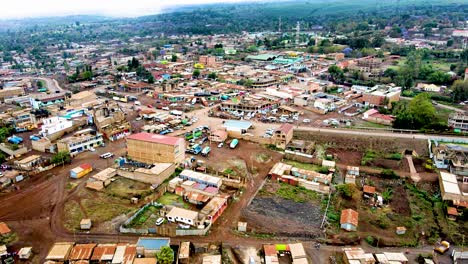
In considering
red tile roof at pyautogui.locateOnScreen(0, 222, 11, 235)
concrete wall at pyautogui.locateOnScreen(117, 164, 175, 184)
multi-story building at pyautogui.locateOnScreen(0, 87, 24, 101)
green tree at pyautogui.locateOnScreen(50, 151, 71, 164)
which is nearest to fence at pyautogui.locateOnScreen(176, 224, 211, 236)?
concrete wall at pyautogui.locateOnScreen(117, 164, 175, 184)

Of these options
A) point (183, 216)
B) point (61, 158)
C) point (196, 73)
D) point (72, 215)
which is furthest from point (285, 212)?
point (196, 73)

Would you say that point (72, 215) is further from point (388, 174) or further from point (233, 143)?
point (388, 174)

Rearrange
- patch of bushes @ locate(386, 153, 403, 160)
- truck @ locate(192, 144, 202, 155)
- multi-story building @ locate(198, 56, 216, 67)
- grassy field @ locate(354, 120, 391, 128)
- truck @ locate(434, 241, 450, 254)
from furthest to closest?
multi-story building @ locate(198, 56, 216, 67)
grassy field @ locate(354, 120, 391, 128)
truck @ locate(192, 144, 202, 155)
patch of bushes @ locate(386, 153, 403, 160)
truck @ locate(434, 241, 450, 254)

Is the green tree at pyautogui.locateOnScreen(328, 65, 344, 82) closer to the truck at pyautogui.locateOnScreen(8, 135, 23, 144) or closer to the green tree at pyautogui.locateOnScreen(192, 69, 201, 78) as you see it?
the green tree at pyautogui.locateOnScreen(192, 69, 201, 78)

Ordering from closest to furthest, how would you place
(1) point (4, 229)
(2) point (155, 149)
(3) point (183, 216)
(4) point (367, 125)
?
(1) point (4, 229), (3) point (183, 216), (2) point (155, 149), (4) point (367, 125)

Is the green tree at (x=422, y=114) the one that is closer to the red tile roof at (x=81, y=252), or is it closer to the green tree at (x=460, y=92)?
the green tree at (x=460, y=92)

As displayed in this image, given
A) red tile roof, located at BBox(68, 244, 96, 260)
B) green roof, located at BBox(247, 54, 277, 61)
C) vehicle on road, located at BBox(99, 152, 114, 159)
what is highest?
green roof, located at BBox(247, 54, 277, 61)
